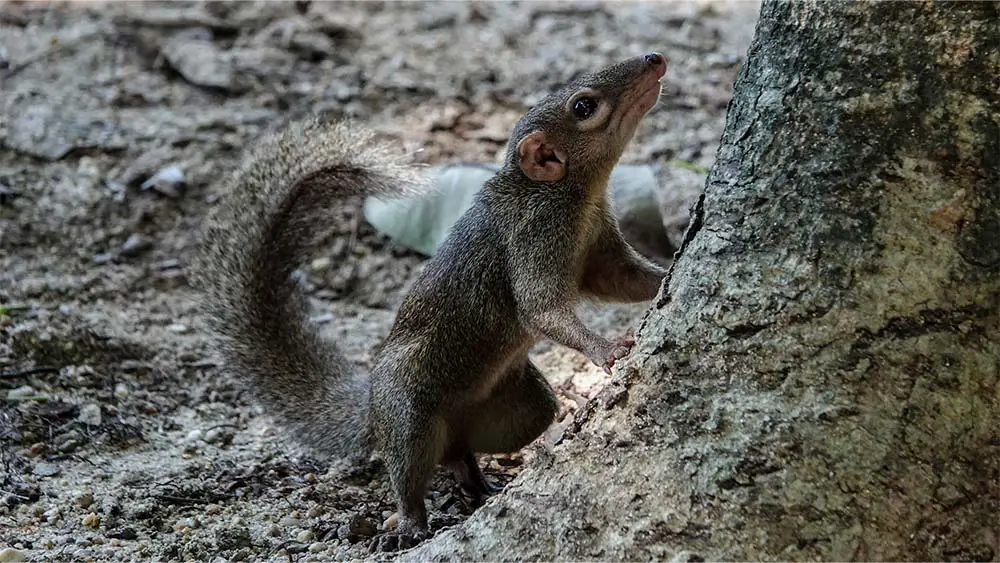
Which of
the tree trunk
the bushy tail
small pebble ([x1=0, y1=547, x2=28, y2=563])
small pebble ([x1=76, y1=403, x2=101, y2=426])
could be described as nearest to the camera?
the tree trunk

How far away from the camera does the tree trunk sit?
7.77 ft

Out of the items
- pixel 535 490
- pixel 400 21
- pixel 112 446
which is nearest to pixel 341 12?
pixel 400 21

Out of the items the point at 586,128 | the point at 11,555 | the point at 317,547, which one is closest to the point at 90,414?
the point at 11,555

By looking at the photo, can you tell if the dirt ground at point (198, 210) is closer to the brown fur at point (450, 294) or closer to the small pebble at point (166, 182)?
the small pebble at point (166, 182)

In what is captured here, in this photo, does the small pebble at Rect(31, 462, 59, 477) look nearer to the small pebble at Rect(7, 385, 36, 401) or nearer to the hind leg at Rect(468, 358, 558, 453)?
the small pebble at Rect(7, 385, 36, 401)

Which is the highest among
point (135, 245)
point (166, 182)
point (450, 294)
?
point (450, 294)

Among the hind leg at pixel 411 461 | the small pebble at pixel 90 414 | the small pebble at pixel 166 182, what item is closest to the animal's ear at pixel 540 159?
the hind leg at pixel 411 461

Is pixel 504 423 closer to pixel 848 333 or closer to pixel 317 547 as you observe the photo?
pixel 317 547

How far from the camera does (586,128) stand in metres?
3.73

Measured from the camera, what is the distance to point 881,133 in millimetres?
2422

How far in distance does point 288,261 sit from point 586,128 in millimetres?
1355

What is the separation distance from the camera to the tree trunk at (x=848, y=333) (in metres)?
2.37

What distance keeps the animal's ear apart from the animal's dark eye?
144 millimetres

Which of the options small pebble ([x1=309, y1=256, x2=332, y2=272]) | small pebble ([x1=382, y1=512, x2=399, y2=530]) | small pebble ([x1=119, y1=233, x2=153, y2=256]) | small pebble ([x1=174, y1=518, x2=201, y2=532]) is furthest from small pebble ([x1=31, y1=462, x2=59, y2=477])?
small pebble ([x1=309, y1=256, x2=332, y2=272])
